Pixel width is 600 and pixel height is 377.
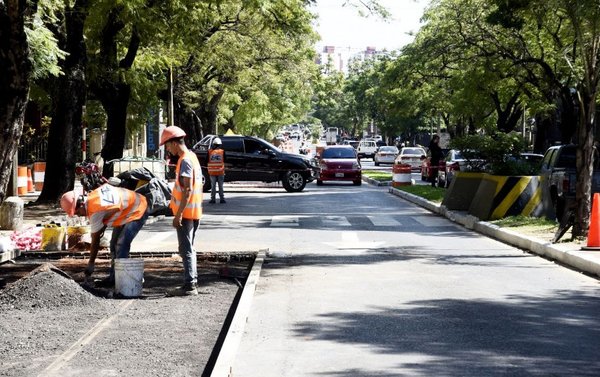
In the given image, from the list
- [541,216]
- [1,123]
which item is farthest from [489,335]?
[541,216]

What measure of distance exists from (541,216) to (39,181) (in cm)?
2115

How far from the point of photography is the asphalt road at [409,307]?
7.69 metres

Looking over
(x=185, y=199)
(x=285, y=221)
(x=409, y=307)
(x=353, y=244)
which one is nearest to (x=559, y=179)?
(x=285, y=221)

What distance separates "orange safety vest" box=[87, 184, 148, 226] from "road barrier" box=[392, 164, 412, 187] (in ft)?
86.0

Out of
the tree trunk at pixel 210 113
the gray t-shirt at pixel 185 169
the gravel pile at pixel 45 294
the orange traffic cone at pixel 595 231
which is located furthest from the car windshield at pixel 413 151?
the gravel pile at pixel 45 294

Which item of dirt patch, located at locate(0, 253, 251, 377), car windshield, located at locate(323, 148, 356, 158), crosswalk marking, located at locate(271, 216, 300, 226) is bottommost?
dirt patch, located at locate(0, 253, 251, 377)

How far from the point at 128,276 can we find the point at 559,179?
1266 centimetres

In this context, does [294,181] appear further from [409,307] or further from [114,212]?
[409,307]

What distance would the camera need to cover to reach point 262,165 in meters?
34.8

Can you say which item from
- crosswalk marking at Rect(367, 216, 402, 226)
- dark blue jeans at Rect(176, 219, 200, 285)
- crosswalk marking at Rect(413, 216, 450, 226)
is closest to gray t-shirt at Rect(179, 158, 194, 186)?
dark blue jeans at Rect(176, 219, 200, 285)

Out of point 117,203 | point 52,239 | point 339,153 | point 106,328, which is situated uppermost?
point 339,153

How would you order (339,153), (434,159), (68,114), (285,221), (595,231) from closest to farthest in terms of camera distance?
(595,231) < (285,221) < (68,114) < (434,159) < (339,153)

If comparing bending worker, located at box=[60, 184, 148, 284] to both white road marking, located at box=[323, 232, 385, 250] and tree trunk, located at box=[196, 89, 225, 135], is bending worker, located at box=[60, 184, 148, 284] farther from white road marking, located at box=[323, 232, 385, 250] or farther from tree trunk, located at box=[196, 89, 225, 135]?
tree trunk, located at box=[196, 89, 225, 135]

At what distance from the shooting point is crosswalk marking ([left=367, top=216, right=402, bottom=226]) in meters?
21.6
